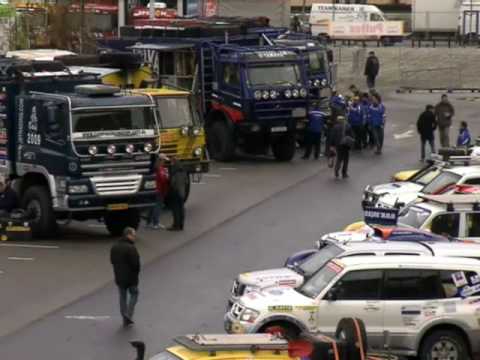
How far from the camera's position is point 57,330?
18.9 m

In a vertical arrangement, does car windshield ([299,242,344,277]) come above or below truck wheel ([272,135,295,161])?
above

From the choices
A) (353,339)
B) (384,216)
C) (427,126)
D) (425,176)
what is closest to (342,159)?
(427,126)

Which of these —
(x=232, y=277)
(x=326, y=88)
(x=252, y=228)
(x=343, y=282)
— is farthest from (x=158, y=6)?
(x=343, y=282)

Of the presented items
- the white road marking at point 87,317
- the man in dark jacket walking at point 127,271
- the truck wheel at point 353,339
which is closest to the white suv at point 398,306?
the man in dark jacket walking at point 127,271

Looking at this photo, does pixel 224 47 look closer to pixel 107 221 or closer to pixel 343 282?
pixel 107 221

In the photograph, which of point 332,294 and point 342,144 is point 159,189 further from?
point 332,294

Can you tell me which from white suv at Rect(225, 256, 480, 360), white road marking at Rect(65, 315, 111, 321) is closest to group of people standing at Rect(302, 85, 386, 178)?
white road marking at Rect(65, 315, 111, 321)

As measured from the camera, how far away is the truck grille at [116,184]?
24812 mm

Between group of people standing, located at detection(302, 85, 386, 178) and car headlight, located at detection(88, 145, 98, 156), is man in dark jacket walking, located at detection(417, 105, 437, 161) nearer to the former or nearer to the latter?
group of people standing, located at detection(302, 85, 386, 178)

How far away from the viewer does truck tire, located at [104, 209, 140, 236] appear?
85.1 ft

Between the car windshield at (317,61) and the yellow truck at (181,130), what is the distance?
11.2m

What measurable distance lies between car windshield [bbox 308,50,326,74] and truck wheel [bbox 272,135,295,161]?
4.14 metres

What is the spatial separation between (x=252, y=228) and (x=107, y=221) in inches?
112

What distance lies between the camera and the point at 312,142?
37.4 meters
